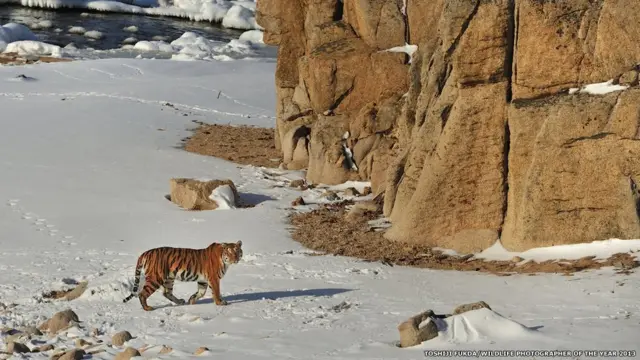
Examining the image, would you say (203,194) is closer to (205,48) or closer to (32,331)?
(32,331)

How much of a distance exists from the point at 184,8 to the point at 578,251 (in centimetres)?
5604

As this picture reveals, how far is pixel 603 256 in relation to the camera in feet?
45.4

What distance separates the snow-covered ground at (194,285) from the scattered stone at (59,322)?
17 cm

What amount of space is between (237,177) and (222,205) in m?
3.26

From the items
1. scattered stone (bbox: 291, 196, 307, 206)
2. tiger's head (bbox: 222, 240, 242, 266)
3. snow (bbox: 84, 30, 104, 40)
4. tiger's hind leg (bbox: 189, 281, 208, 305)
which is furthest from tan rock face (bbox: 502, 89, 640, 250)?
snow (bbox: 84, 30, 104, 40)

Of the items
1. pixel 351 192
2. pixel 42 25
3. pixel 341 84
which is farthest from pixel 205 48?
pixel 351 192

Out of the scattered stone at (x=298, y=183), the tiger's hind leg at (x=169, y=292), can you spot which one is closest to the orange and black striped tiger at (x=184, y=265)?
the tiger's hind leg at (x=169, y=292)

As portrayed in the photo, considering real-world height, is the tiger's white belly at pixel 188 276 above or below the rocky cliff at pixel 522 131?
below

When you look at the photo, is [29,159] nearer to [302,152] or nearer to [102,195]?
[102,195]

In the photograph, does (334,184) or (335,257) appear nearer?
(335,257)

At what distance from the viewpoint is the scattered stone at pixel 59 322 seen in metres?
11.2

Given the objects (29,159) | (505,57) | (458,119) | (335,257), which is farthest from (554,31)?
(29,159)

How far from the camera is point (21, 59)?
41.7 meters

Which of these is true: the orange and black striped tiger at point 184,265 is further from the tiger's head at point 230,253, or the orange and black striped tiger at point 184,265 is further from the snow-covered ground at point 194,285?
the snow-covered ground at point 194,285
